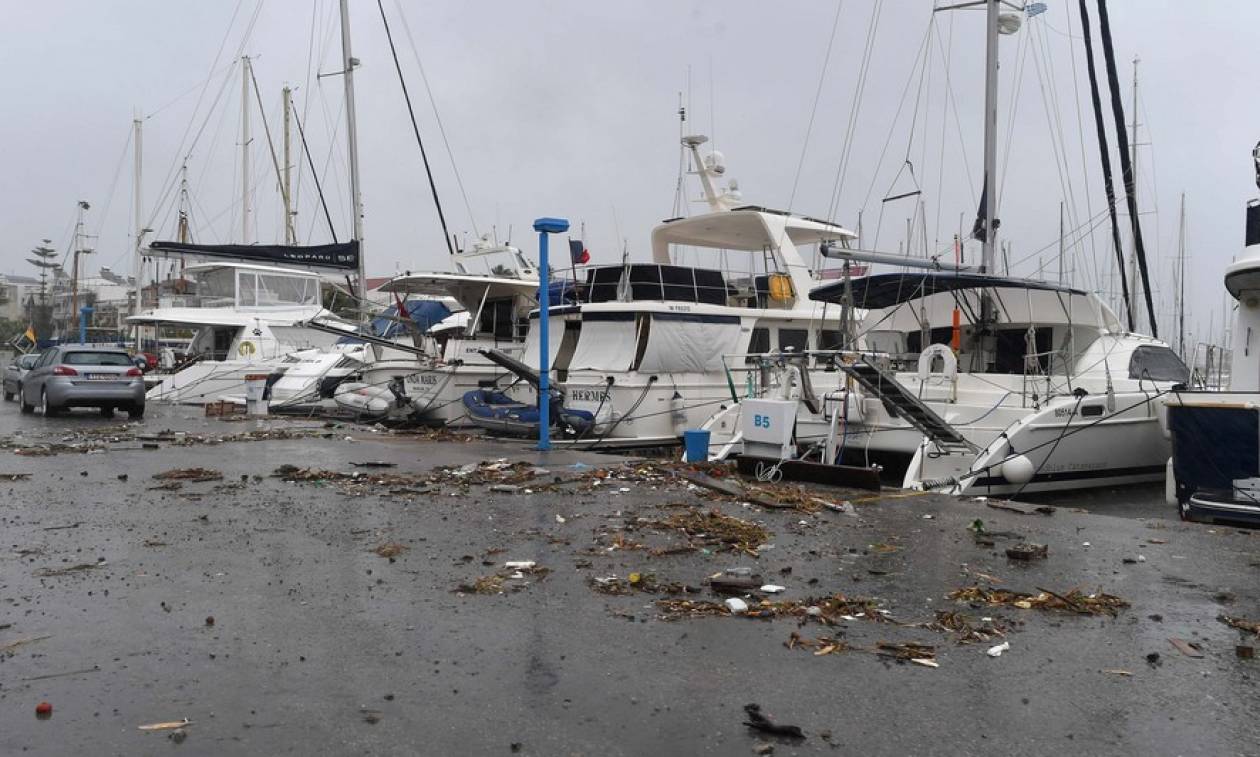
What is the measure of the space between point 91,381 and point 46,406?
120cm

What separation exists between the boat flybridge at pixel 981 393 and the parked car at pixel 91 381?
13244 mm

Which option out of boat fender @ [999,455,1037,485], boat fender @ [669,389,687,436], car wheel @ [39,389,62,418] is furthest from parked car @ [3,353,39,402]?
boat fender @ [999,455,1037,485]

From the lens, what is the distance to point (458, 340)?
20422 mm

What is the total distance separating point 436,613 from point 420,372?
1467 centimetres

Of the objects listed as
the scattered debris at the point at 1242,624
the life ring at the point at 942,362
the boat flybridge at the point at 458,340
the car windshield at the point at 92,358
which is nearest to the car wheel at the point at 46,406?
the car windshield at the point at 92,358

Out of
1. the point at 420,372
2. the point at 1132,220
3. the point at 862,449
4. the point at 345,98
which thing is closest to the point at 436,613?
the point at 862,449

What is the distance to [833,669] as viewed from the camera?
14.5 ft

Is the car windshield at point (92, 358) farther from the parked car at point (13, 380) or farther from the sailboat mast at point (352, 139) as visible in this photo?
the parked car at point (13, 380)

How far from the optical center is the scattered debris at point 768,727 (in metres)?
3.67

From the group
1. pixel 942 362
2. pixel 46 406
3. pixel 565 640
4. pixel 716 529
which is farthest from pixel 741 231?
pixel 565 640

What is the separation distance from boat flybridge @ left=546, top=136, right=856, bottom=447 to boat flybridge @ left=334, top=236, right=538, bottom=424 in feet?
5.51

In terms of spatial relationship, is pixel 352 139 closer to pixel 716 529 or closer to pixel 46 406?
pixel 46 406

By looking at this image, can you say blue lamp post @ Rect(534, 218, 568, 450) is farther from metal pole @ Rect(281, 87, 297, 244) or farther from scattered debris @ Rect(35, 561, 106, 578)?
metal pole @ Rect(281, 87, 297, 244)

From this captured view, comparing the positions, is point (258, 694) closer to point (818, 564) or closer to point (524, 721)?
point (524, 721)
